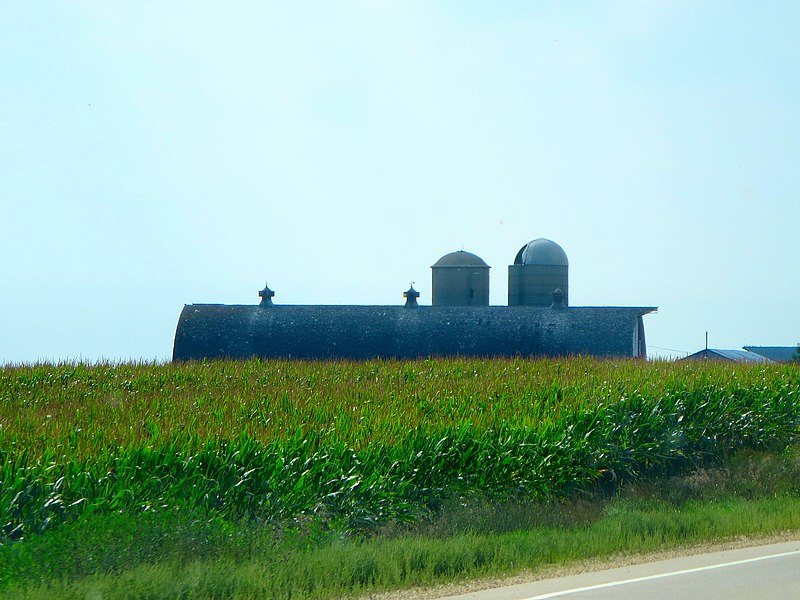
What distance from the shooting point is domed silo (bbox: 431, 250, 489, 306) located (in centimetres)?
6131

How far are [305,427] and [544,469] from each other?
4.50 m

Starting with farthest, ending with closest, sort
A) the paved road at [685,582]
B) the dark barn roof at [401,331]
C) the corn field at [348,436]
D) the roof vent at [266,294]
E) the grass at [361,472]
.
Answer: the roof vent at [266,294] < the dark barn roof at [401,331] < the corn field at [348,436] < the grass at [361,472] < the paved road at [685,582]

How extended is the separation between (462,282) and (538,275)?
16.2 feet

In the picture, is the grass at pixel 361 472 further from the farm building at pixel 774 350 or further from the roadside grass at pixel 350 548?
the farm building at pixel 774 350

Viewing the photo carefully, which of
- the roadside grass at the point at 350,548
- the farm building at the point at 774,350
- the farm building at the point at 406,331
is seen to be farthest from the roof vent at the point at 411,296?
the farm building at the point at 774,350

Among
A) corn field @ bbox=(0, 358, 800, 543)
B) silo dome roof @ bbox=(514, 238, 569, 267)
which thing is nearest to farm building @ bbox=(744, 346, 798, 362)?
silo dome roof @ bbox=(514, 238, 569, 267)

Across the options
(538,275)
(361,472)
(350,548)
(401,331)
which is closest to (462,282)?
(538,275)

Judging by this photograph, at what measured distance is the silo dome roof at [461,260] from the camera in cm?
Answer: 6162

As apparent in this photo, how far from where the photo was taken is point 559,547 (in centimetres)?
1327

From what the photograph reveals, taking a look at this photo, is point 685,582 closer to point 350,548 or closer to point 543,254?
point 350,548

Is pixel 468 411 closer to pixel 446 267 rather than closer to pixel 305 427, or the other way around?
pixel 305 427

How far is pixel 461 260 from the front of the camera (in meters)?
61.9

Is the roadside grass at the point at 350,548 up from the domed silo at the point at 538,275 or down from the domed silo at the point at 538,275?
down

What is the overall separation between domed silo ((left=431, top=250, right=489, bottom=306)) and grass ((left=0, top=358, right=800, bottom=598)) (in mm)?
34163
